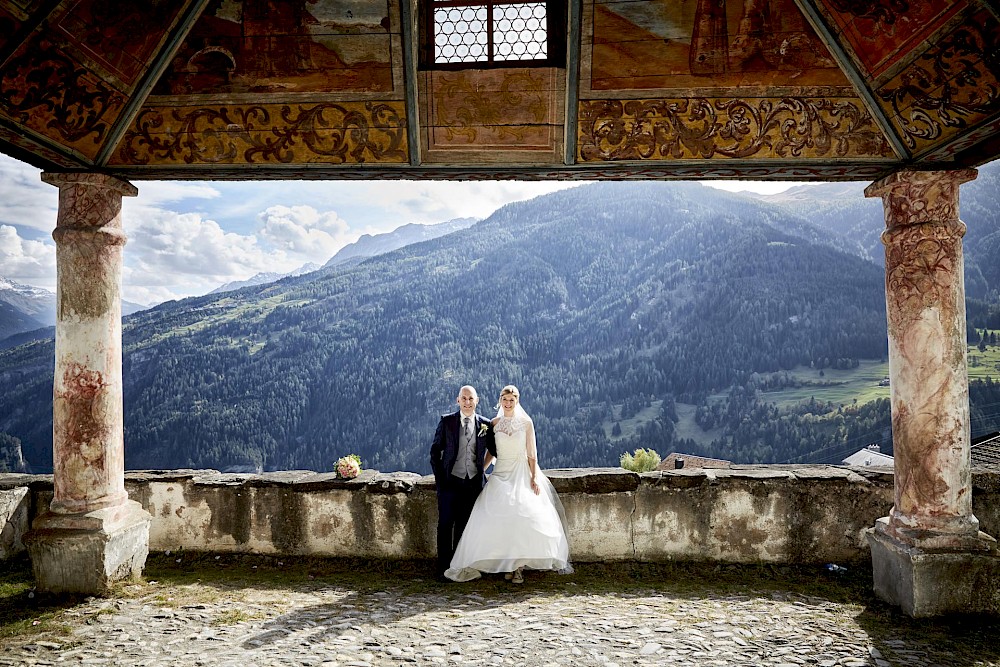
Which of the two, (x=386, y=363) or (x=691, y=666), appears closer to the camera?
(x=691, y=666)

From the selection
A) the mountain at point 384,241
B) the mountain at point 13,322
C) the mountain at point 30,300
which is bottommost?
the mountain at point 13,322

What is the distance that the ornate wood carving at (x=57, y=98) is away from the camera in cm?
382

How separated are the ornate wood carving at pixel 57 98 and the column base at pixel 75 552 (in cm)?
270

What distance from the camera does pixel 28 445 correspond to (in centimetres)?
6075

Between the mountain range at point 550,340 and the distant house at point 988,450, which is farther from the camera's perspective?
the mountain range at point 550,340

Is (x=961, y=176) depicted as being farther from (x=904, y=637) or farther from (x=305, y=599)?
(x=305, y=599)

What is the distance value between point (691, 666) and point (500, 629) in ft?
3.92

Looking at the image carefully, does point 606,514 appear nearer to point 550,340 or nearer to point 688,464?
point 688,464

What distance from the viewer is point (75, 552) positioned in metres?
4.75

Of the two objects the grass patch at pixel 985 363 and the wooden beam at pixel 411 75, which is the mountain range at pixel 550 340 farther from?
the wooden beam at pixel 411 75

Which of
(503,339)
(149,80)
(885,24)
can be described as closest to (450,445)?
(149,80)

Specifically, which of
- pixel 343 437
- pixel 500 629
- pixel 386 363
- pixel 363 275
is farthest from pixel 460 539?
pixel 363 275

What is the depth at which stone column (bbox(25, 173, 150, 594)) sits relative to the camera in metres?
4.83


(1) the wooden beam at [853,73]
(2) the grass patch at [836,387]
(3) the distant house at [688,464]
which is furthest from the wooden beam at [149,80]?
(2) the grass patch at [836,387]
